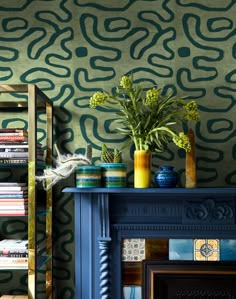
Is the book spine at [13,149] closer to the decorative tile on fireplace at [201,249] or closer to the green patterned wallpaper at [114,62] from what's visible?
the green patterned wallpaper at [114,62]

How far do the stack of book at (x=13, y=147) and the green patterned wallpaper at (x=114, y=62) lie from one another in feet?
1.24

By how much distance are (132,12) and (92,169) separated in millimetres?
1103

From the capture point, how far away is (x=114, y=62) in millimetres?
3006

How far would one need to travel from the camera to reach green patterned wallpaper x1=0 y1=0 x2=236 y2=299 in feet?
9.66

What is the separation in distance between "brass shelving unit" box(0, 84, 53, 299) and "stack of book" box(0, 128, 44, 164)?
105mm

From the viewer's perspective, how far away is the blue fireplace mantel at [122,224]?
2625 mm

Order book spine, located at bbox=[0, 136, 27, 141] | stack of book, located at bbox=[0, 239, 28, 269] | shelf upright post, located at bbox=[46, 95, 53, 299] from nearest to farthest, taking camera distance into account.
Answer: stack of book, located at bbox=[0, 239, 28, 269], book spine, located at bbox=[0, 136, 27, 141], shelf upright post, located at bbox=[46, 95, 53, 299]

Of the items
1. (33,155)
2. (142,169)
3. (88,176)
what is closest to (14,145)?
(33,155)

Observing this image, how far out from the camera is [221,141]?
2938mm

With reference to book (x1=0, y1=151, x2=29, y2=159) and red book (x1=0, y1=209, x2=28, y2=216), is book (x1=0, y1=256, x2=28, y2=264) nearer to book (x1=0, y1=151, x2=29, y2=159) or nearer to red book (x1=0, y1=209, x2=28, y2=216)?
red book (x1=0, y1=209, x2=28, y2=216)

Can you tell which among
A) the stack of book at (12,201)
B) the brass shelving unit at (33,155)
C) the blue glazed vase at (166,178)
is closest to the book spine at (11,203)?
the stack of book at (12,201)

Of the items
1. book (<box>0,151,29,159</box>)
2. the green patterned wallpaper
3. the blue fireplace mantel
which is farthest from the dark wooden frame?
book (<box>0,151,29,159</box>)

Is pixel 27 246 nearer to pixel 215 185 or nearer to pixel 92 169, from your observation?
pixel 92 169

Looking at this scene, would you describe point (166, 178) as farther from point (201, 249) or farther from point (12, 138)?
point (12, 138)
